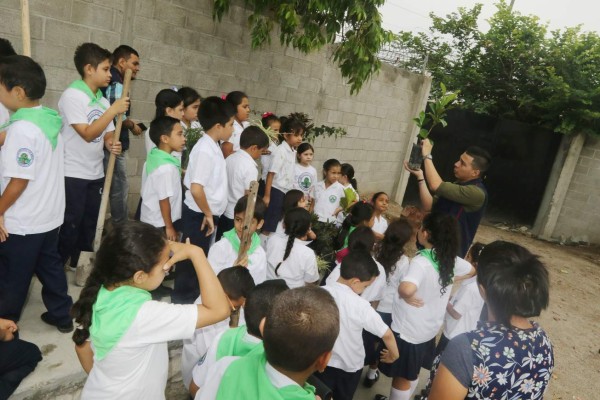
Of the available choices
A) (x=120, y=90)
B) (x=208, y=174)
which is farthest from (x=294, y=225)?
(x=120, y=90)

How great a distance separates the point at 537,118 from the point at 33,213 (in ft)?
36.4

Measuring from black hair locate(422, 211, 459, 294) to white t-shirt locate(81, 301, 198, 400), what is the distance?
174 cm

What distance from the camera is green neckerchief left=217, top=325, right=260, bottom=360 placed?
1.79 meters

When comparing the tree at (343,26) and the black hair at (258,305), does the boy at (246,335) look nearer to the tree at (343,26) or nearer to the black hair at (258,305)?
the black hair at (258,305)

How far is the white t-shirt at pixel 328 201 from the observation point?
4.91 meters

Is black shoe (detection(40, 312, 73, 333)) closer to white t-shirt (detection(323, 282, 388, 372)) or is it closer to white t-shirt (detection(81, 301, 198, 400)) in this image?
white t-shirt (detection(81, 301, 198, 400))

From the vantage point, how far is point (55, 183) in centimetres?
261

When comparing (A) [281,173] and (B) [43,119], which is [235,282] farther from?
A: (A) [281,173]

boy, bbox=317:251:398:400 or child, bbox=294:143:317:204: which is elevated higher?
child, bbox=294:143:317:204

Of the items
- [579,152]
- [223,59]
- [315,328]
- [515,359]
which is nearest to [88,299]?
[315,328]

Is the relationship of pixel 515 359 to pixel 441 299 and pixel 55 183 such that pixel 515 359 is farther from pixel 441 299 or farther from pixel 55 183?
pixel 55 183

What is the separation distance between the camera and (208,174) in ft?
11.0

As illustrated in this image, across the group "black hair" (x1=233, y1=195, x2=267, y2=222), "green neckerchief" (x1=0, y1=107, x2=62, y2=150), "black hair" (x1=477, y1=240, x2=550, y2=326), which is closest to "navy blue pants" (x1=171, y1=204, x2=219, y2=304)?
"black hair" (x1=233, y1=195, x2=267, y2=222)

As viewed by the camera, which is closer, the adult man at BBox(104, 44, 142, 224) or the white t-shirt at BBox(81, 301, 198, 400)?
the white t-shirt at BBox(81, 301, 198, 400)
